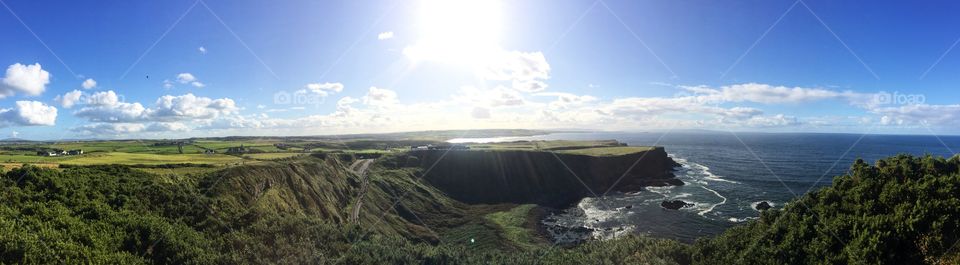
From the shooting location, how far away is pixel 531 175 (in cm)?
9856

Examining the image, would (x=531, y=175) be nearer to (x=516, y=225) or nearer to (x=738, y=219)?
(x=516, y=225)

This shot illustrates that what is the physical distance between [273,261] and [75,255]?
989 cm

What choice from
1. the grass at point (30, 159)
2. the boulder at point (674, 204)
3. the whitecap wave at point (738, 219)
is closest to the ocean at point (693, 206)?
the whitecap wave at point (738, 219)

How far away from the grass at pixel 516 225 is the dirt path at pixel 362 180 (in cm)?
1956

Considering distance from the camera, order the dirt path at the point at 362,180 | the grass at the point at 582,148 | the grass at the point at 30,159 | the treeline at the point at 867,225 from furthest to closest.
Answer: the grass at the point at 582,148, the dirt path at the point at 362,180, the grass at the point at 30,159, the treeline at the point at 867,225

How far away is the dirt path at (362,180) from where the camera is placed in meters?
56.4

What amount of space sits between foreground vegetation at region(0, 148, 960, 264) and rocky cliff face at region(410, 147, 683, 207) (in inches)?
1969

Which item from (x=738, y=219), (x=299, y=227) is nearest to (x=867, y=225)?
(x=299, y=227)

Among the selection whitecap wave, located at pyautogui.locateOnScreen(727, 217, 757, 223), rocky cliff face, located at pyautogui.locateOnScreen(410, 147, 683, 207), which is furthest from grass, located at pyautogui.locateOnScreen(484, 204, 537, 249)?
whitecap wave, located at pyautogui.locateOnScreen(727, 217, 757, 223)

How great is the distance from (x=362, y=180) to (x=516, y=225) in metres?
27.5

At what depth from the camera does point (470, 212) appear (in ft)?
250

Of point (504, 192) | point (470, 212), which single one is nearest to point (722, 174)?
point (504, 192)

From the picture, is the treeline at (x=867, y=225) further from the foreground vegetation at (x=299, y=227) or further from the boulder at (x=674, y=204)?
the boulder at (x=674, y=204)

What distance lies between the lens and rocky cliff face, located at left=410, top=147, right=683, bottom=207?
9006cm
